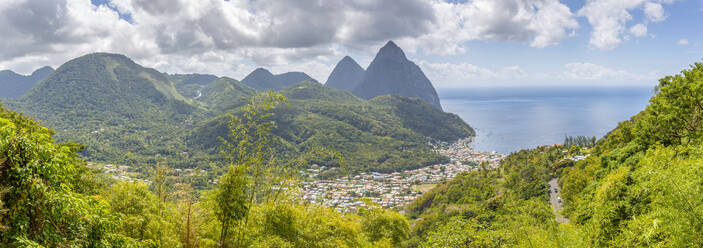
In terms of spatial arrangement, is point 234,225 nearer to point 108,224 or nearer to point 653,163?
point 108,224

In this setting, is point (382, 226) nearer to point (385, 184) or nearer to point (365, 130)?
point (385, 184)

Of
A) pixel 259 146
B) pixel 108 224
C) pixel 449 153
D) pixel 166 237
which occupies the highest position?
pixel 259 146

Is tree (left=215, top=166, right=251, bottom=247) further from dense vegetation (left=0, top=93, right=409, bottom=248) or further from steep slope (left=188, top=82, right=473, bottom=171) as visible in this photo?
steep slope (left=188, top=82, right=473, bottom=171)

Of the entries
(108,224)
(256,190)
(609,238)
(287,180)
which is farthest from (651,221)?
(108,224)

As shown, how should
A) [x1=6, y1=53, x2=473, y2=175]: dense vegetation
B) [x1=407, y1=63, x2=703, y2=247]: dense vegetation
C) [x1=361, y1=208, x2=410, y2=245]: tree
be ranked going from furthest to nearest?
[x1=6, y1=53, x2=473, y2=175]: dense vegetation → [x1=361, y1=208, x2=410, y2=245]: tree → [x1=407, y1=63, x2=703, y2=247]: dense vegetation

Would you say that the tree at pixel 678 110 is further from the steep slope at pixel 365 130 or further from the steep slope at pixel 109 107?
the steep slope at pixel 109 107

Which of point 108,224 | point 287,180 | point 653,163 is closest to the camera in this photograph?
point 108,224

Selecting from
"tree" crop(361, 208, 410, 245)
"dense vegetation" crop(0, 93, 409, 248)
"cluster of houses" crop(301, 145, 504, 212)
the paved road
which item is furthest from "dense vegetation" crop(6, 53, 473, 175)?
"dense vegetation" crop(0, 93, 409, 248)
